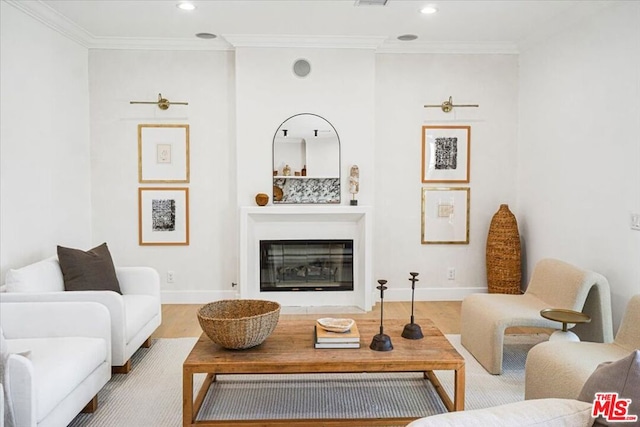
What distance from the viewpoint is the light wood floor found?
4.49 m

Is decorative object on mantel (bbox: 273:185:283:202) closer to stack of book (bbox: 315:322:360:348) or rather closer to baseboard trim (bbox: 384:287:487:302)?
baseboard trim (bbox: 384:287:487:302)

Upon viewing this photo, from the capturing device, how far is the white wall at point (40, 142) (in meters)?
3.72

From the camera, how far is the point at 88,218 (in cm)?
524

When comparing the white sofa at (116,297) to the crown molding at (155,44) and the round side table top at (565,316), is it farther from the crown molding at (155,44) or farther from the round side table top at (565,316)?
the round side table top at (565,316)

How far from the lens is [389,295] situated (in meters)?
5.52

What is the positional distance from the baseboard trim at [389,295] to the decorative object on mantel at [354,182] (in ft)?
3.37

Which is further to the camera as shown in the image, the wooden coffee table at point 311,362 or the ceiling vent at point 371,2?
the ceiling vent at point 371,2

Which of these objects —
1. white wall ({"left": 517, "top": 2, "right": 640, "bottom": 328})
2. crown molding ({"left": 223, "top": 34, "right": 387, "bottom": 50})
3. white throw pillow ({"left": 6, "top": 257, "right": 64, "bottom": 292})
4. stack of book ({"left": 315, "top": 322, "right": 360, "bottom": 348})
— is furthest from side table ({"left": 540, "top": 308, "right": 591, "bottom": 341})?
white throw pillow ({"left": 6, "top": 257, "right": 64, "bottom": 292})

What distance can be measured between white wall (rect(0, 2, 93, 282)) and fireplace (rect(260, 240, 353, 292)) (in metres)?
1.88

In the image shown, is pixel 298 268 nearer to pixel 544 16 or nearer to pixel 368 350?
pixel 368 350

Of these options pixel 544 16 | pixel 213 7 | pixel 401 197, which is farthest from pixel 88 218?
pixel 544 16

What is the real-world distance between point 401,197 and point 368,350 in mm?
2944

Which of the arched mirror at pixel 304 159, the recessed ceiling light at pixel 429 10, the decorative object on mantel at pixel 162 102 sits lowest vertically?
the arched mirror at pixel 304 159

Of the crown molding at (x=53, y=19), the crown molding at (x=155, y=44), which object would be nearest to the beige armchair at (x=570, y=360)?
the crown molding at (x=155, y=44)
